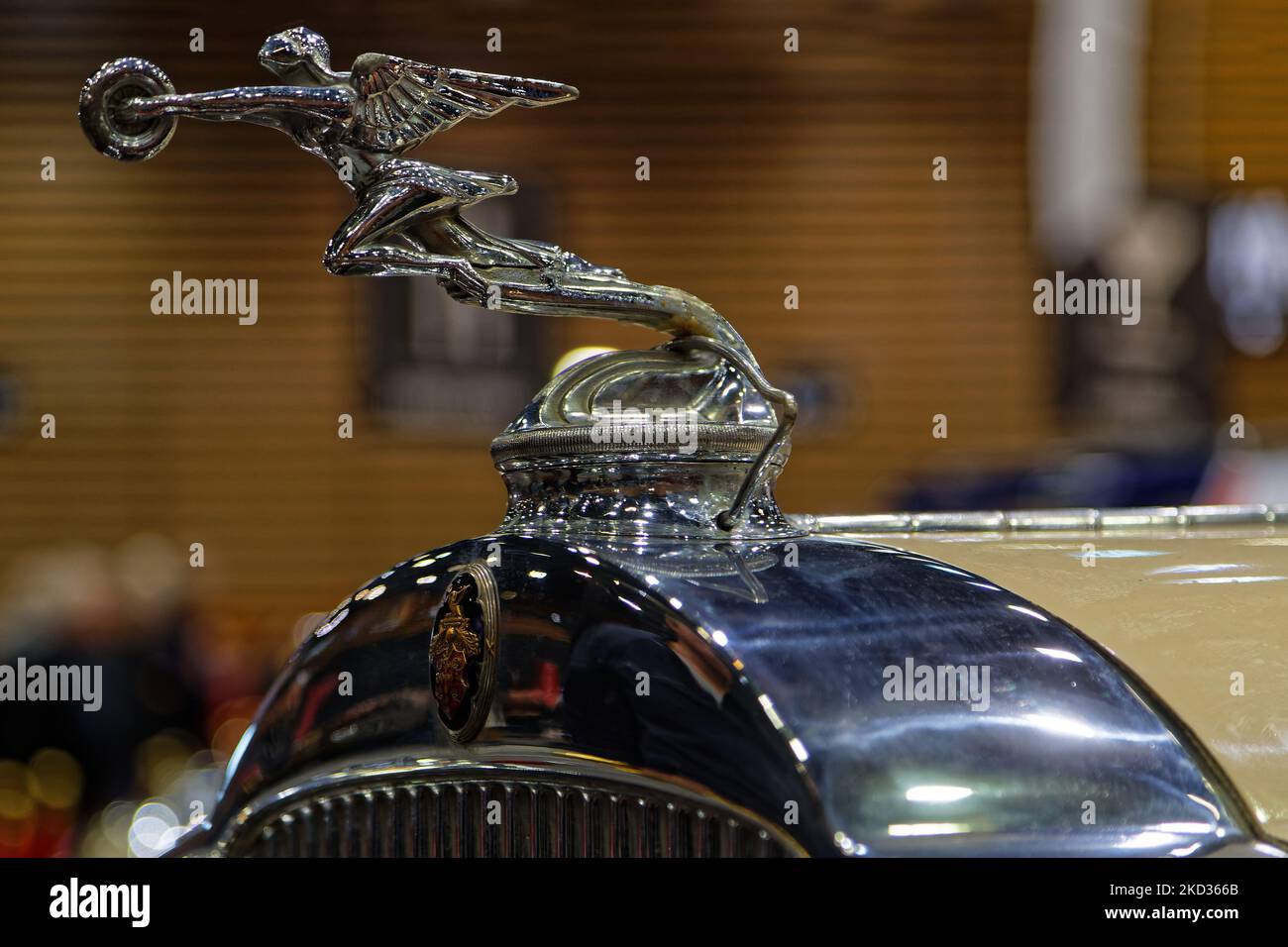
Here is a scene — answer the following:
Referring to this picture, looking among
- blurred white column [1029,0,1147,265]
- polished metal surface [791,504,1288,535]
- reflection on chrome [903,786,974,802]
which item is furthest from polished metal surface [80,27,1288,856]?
blurred white column [1029,0,1147,265]

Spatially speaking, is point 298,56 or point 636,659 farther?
point 298,56

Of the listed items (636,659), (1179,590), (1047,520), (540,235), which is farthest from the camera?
(540,235)

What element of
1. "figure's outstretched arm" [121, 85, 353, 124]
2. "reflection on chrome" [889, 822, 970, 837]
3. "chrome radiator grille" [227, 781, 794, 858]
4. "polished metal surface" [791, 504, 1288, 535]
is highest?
"figure's outstretched arm" [121, 85, 353, 124]

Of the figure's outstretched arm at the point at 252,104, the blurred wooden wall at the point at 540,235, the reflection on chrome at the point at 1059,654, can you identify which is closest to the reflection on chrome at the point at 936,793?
the reflection on chrome at the point at 1059,654

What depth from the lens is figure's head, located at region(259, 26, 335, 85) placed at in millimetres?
1196

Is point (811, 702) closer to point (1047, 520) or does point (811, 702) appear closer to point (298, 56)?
point (298, 56)

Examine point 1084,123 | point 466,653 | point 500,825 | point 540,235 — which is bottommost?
point 500,825

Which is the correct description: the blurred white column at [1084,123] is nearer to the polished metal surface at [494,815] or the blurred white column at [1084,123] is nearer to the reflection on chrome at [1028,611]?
the reflection on chrome at [1028,611]

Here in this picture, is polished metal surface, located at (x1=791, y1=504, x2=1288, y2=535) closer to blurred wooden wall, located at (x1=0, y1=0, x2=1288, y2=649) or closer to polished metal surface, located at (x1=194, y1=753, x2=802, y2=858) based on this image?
polished metal surface, located at (x1=194, y1=753, x2=802, y2=858)

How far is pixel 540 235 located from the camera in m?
7.81

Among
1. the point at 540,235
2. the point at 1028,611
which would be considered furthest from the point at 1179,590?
the point at 540,235

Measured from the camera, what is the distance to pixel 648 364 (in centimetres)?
123

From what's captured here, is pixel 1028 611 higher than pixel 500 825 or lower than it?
higher

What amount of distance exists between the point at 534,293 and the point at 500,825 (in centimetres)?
43
